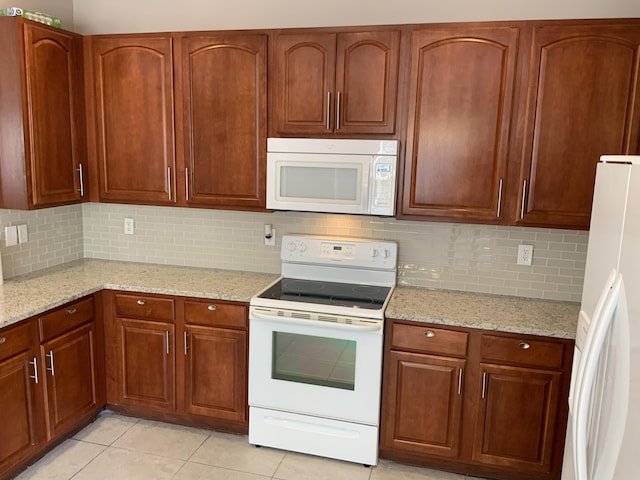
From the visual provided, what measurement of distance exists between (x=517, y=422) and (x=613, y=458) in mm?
1486

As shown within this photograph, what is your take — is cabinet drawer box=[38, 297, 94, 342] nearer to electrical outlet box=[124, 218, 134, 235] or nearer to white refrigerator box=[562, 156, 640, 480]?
electrical outlet box=[124, 218, 134, 235]

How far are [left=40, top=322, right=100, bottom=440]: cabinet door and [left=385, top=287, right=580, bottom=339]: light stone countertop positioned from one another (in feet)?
5.57

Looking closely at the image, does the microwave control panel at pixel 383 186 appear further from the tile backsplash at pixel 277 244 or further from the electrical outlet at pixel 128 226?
the electrical outlet at pixel 128 226

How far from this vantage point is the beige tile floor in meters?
2.68

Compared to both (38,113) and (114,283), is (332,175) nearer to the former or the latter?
(114,283)

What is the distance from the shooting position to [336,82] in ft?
8.96

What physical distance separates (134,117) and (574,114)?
7.76 ft

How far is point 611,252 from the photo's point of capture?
146 centimetres

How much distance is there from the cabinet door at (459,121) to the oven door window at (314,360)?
0.84 meters

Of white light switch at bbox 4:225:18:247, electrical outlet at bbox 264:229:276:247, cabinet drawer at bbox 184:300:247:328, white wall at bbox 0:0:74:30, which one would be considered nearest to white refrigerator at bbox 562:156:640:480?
cabinet drawer at bbox 184:300:247:328

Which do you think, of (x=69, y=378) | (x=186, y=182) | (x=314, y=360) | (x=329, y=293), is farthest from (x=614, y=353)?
(x=69, y=378)

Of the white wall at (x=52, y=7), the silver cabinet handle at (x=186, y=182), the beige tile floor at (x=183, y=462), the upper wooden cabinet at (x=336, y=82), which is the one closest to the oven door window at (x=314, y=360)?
the beige tile floor at (x=183, y=462)

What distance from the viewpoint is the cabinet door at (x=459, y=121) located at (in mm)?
2557

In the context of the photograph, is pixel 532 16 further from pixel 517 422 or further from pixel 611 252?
pixel 517 422
